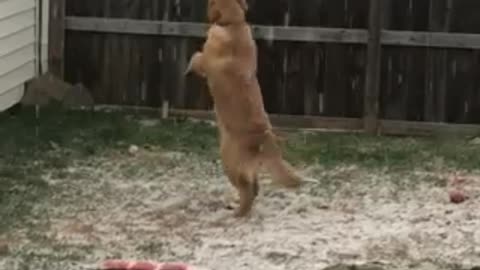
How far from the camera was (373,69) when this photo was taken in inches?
428

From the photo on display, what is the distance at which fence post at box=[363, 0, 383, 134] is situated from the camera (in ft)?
35.4

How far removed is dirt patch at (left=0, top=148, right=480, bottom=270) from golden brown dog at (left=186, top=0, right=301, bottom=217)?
38 centimetres

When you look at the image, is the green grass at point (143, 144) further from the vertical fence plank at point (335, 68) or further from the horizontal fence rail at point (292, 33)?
the horizontal fence rail at point (292, 33)

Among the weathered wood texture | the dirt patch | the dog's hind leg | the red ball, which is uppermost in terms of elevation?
the weathered wood texture

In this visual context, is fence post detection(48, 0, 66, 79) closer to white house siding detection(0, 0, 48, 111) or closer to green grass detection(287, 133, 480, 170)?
white house siding detection(0, 0, 48, 111)

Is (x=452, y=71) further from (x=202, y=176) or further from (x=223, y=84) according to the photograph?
(x=223, y=84)

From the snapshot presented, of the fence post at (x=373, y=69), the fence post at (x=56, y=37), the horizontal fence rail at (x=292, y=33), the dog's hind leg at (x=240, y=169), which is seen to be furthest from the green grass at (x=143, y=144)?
the dog's hind leg at (x=240, y=169)

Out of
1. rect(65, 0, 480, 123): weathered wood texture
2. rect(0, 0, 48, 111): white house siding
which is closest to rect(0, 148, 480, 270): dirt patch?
rect(0, 0, 48, 111): white house siding

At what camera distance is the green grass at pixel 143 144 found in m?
9.11

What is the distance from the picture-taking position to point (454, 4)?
35.2 ft

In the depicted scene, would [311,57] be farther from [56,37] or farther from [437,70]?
[56,37]

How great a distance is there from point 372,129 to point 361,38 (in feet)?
2.81

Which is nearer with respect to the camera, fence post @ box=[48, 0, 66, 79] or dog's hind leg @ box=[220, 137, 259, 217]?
dog's hind leg @ box=[220, 137, 259, 217]

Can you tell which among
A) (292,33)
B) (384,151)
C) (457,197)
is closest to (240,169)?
(457,197)
